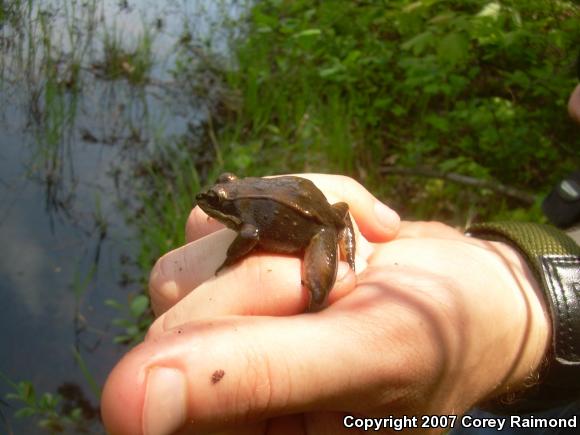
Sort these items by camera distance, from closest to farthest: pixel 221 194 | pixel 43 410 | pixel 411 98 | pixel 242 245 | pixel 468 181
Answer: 1. pixel 242 245
2. pixel 221 194
3. pixel 43 410
4. pixel 468 181
5. pixel 411 98

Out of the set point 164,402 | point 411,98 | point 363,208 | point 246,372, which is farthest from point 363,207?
point 411,98

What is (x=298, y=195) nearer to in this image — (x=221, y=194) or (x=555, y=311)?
(x=221, y=194)

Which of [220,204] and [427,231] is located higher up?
[220,204]

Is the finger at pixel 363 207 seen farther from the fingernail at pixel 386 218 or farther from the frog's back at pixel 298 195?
the frog's back at pixel 298 195

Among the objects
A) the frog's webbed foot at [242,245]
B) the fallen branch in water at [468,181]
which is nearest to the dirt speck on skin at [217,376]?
the frog's webbed foot at [242,245]

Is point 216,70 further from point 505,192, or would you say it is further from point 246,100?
point 505,192

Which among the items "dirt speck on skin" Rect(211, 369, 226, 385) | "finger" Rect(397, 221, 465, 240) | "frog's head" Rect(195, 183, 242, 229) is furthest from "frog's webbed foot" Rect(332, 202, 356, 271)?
"dirt speck on skin" Rect(211, 369, 226, 385)
